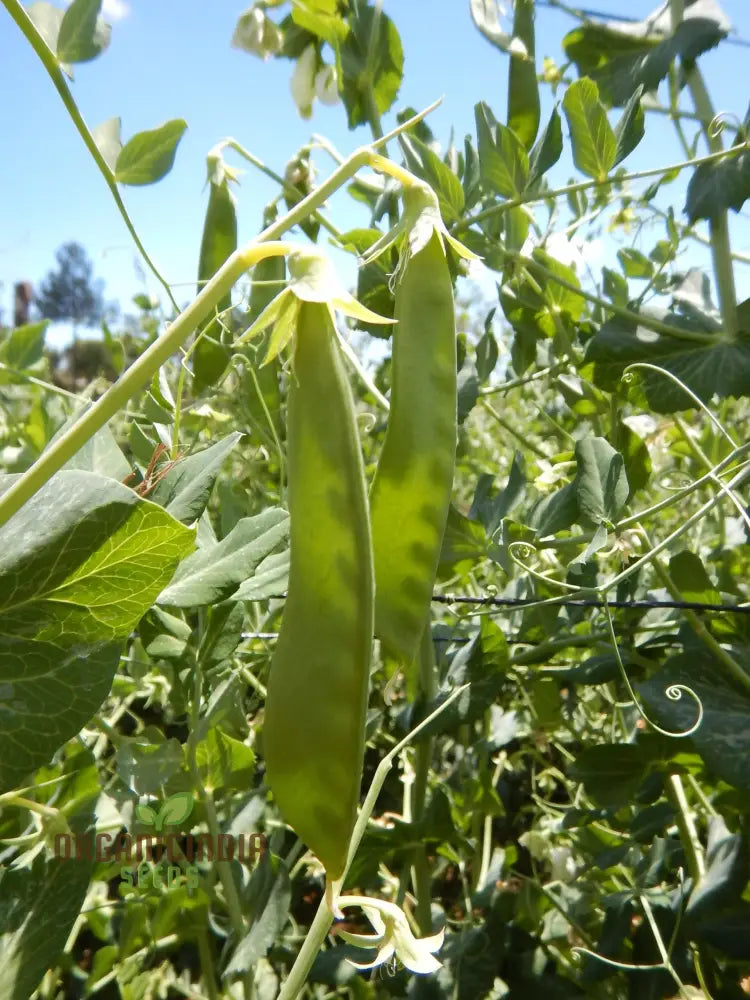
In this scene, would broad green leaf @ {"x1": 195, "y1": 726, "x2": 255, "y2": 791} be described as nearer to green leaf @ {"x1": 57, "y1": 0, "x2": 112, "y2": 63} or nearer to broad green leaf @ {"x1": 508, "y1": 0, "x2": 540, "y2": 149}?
green leaf @ {"x1": 57, "y1": 0, "x2": 112, "y2": 63}

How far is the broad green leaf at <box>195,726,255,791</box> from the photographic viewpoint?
776 mm

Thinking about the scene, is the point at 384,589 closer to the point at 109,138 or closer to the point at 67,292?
the point at 109,138

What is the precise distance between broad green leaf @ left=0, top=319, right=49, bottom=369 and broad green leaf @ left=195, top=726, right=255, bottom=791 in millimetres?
618

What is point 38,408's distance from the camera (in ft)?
3.39

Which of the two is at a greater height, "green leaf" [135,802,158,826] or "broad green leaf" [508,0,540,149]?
"broad green leaf" [508,0,540,149]

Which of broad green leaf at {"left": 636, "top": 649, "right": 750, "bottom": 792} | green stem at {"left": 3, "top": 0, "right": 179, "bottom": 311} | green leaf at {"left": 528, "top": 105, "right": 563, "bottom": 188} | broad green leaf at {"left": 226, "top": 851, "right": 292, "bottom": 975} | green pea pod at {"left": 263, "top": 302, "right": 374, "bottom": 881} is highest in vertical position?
green leaf at {"left": 528, "top": 105, "right": 563, "bottom": 188}

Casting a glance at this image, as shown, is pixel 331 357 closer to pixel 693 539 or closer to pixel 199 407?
pixel 199 407

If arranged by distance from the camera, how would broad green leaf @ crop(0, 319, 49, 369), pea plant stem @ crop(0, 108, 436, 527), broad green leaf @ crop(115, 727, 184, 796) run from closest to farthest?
pea plant stem @ crop(0, 108, 436, 527), broad green leaf @ crop(115, 727, 184, 796), broad green leaf @ crop(0, 319, 49, 369)

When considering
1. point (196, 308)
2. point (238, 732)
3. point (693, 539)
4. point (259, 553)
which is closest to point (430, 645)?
point (259, 553)

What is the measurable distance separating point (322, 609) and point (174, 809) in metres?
0.45

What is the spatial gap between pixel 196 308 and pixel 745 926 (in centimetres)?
77

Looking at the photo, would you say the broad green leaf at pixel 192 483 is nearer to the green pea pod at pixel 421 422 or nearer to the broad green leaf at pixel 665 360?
the green pea pod at pixel 421 422

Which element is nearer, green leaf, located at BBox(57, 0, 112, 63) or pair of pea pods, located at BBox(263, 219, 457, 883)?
pair of pea pods, located at BBox(263, 219, 457, 883)

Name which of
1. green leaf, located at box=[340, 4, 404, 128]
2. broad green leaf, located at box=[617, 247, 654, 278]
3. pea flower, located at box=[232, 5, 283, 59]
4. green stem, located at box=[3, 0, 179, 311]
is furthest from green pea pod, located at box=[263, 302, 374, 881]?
broad green leaf, located at box=[617, 247, 654, 278]
